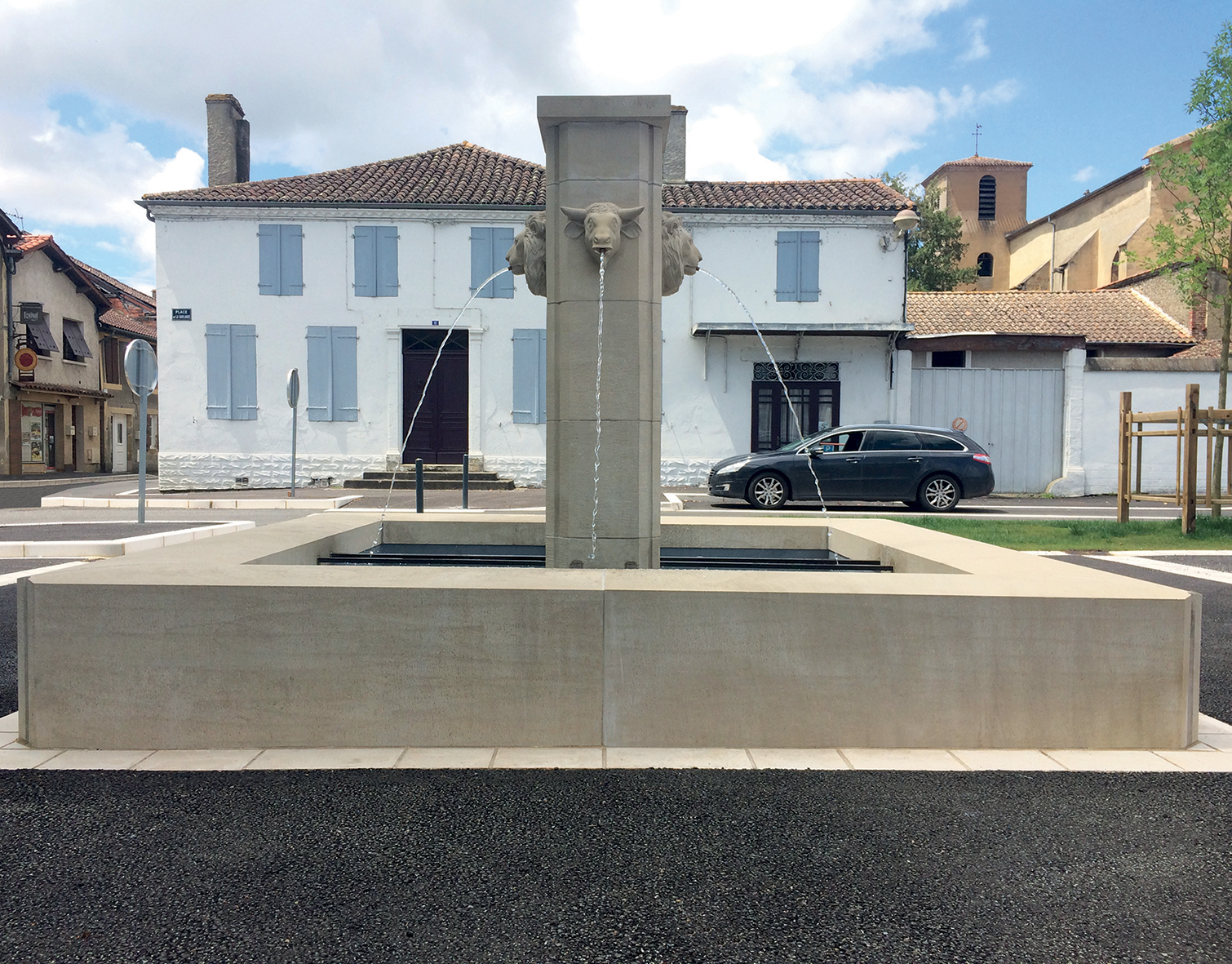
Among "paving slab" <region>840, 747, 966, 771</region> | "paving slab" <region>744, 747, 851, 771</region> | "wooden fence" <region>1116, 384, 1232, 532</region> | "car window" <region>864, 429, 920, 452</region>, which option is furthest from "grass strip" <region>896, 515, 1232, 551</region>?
"paving slab" <region>744, 747, 851, 771</region>

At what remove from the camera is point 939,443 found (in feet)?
51.1

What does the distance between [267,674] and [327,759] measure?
42 centimetres

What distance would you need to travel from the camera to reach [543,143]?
5293mm

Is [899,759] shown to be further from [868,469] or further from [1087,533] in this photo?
[868,469]

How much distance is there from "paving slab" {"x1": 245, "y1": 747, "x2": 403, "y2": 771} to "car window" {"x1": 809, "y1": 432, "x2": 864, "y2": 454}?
1289 cm

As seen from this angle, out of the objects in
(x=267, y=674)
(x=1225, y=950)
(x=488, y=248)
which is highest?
(x=488, y=248)

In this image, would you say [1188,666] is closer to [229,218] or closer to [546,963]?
[546,963]

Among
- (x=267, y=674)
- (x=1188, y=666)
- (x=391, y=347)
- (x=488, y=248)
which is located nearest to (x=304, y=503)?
(x=391, y=347)

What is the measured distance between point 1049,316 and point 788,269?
743 centimetres

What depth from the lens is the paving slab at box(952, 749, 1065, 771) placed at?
337cm

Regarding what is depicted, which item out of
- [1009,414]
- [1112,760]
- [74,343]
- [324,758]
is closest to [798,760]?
[1112,760]

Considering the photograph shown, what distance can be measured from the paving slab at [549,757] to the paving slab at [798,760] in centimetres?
62

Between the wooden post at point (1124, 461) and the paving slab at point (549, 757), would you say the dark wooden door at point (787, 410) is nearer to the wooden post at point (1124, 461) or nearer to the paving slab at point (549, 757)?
the wooden post at point (1124, 461)

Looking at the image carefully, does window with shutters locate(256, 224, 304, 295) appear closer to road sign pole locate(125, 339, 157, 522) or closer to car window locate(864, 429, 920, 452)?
road sign pole locate(125, 339, 157, 522)
